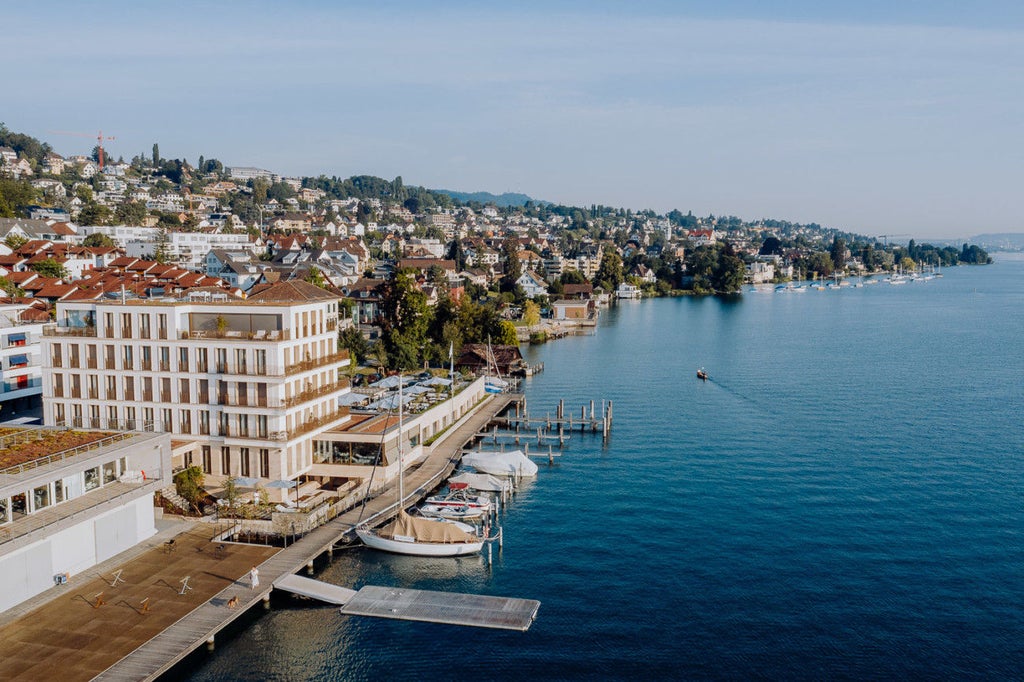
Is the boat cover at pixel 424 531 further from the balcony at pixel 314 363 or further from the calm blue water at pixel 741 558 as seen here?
the balcony at pixel 314 363

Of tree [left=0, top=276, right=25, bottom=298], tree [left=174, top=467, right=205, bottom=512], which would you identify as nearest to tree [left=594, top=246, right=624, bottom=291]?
tree [left=0, top=276, right=25, bottom=298]

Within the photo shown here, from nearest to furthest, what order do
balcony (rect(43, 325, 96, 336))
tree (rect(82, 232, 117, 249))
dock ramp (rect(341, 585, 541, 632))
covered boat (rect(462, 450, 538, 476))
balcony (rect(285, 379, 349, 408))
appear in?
dock ramp (rect(341, 585, 541, 632)), balcony (rect(285, 379, 349, 408)), balcony (rect(43, 325, 96, 336)), covered boat (rect(462, 450, 538, 476)), tree (rect(82, 232, 117, 249))

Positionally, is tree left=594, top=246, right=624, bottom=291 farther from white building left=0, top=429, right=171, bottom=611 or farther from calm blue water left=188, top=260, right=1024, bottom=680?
white building left=0, top=429, right=171, bottom=611

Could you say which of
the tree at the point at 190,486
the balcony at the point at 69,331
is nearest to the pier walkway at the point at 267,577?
the tree at the point at 190,486

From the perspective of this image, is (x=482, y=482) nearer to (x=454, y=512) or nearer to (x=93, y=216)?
(x=454, y=512)

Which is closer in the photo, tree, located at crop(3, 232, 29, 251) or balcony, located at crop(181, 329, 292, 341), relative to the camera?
balcony, located at crop(181, 329, 292, 341)

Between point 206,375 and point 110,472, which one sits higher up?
point 206,375

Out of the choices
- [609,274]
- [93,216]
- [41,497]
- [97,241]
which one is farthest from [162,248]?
[41,497]
